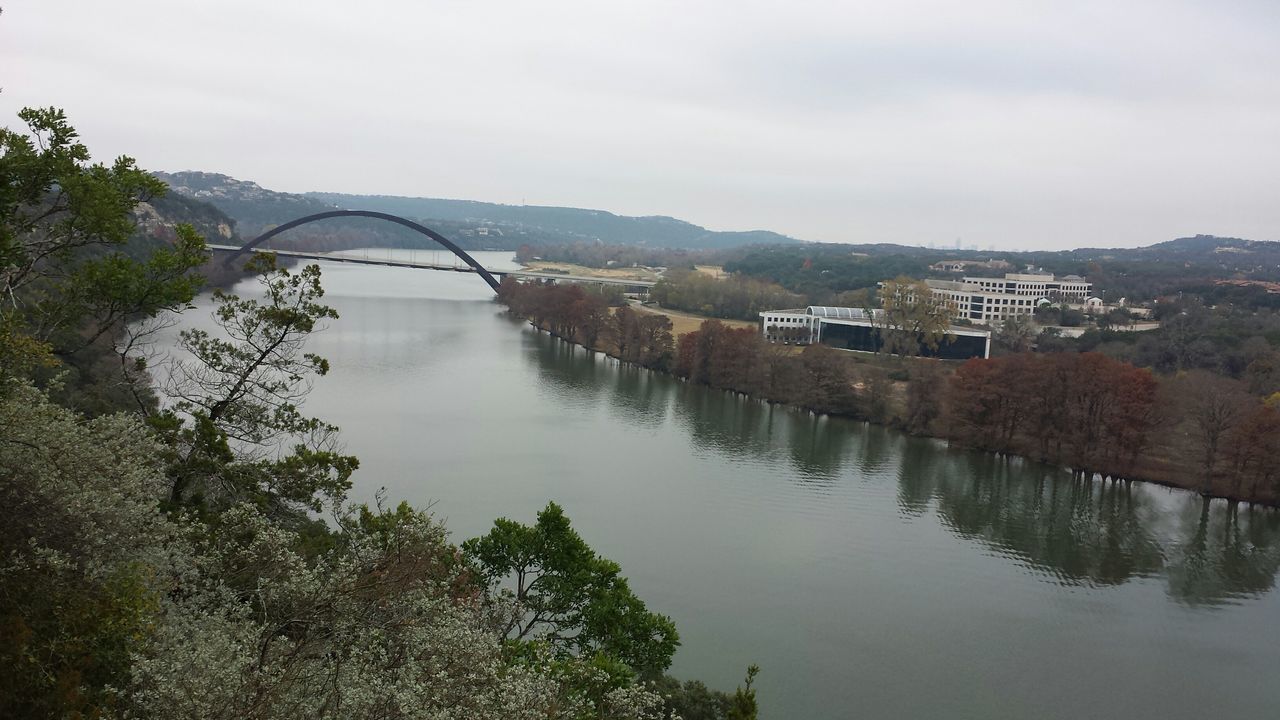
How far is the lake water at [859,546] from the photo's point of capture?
635 centimetres

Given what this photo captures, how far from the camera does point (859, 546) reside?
8.78 m

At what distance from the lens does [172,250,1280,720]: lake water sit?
250 inches

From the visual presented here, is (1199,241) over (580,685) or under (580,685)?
over

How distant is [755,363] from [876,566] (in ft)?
27.2

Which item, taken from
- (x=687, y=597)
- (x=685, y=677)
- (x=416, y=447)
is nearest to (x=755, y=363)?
(x=416, y=447)

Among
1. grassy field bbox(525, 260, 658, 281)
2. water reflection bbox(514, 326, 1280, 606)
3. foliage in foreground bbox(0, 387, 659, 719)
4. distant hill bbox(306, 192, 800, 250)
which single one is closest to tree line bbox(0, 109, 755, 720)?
foliage in foreground bbox(0, 387, 659, 719)

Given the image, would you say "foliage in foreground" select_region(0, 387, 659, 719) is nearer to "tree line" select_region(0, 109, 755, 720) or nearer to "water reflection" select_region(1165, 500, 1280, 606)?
"tree line" select_region(0, 109, 755, 720)

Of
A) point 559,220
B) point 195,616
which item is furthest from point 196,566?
point 559,220

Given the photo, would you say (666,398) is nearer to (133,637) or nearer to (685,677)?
(685,677)

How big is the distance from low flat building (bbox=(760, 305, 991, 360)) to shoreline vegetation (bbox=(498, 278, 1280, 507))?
3.85 meters

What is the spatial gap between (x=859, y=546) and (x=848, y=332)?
45.4 feet

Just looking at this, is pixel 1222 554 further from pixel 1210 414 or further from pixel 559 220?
pixel 559 220

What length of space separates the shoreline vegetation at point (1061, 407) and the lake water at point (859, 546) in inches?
18.0

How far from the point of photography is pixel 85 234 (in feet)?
12.1
